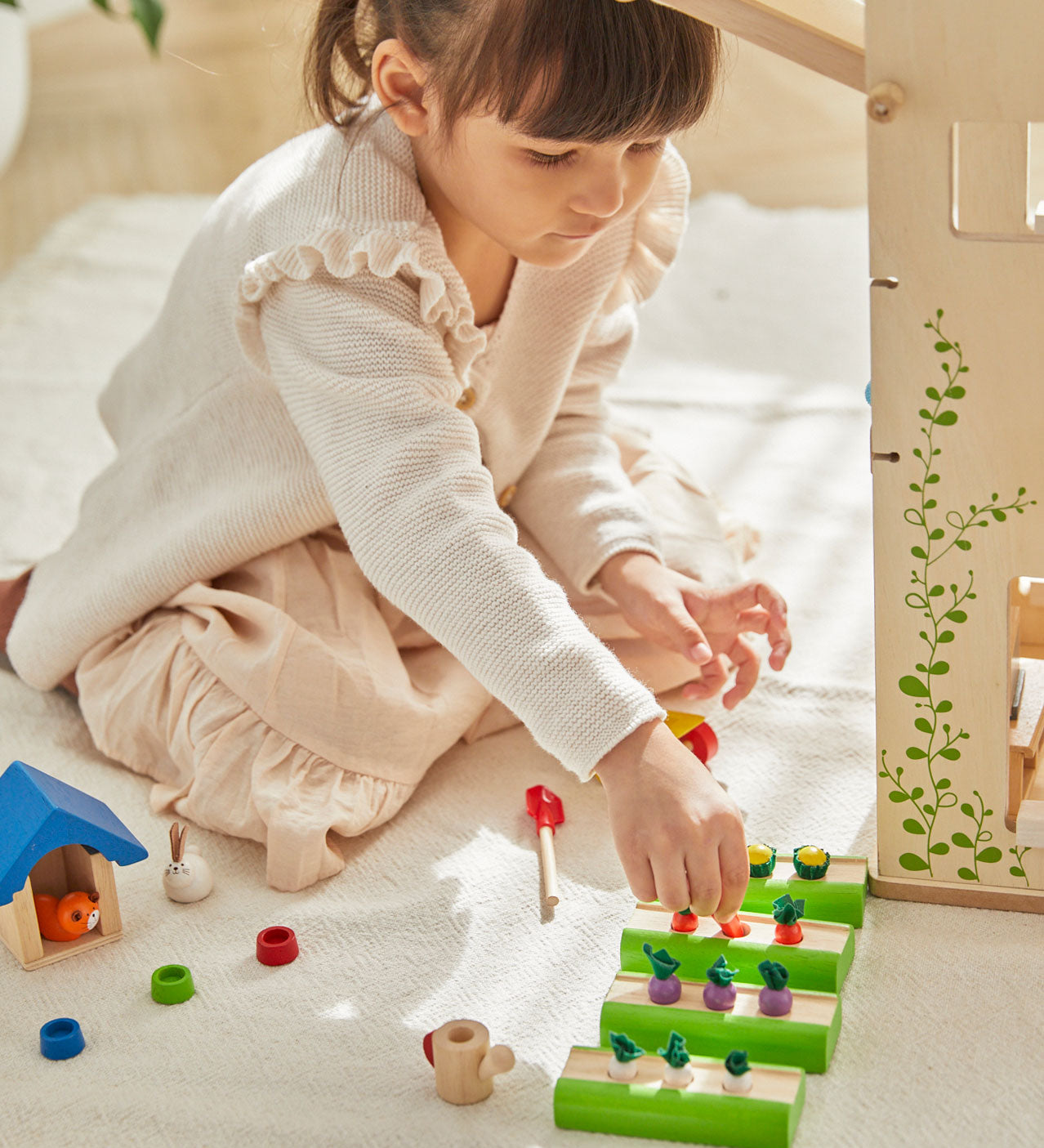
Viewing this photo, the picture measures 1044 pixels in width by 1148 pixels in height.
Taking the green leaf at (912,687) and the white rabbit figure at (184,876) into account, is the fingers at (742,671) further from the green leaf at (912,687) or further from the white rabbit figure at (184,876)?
the white rabbit figure at (184,876)

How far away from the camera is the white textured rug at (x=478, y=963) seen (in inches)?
29.2

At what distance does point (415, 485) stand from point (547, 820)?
0.23 meters

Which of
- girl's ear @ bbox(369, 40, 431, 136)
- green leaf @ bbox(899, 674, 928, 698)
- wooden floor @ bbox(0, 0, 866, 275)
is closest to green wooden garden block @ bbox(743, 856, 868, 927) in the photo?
green leaf @ bbox(899, 674, 928, 698)

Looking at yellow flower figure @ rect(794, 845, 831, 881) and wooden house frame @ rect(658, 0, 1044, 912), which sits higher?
wooden house frame @ rect(658, 0, 1044, 912)

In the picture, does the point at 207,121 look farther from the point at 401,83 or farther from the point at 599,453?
the point at 401,83

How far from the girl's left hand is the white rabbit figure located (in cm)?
33

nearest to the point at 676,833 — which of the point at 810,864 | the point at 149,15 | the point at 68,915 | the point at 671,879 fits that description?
the point at 671,879

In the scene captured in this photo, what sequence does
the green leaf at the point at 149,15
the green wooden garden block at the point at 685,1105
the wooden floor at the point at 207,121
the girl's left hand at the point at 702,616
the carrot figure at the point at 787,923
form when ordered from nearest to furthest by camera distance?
the green wooden garden block at the point at 685,1105 < the carrot figure at the point at 787,923 < the girl's left hand at the point at 702,616 < the green leaf at the point at 149,15 < the wooden floor at the point at 207,121

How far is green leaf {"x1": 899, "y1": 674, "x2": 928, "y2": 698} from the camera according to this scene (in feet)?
2.74

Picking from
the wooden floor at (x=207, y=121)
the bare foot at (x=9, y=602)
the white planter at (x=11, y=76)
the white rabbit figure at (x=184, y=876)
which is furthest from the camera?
the wooden floor at (x=207, y=121)

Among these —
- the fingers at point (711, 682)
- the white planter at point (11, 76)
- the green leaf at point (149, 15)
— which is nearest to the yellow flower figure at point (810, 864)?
the fingers at point (711, 682)

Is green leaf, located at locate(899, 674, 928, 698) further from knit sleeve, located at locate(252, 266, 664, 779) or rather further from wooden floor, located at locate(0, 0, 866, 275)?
wooden floor, located at locate(0, 0, 866, 275)

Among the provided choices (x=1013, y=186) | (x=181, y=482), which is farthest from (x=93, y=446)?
(x=1013, y=186)

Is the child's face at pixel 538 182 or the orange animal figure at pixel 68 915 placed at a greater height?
the child's face at pixel 538 182
